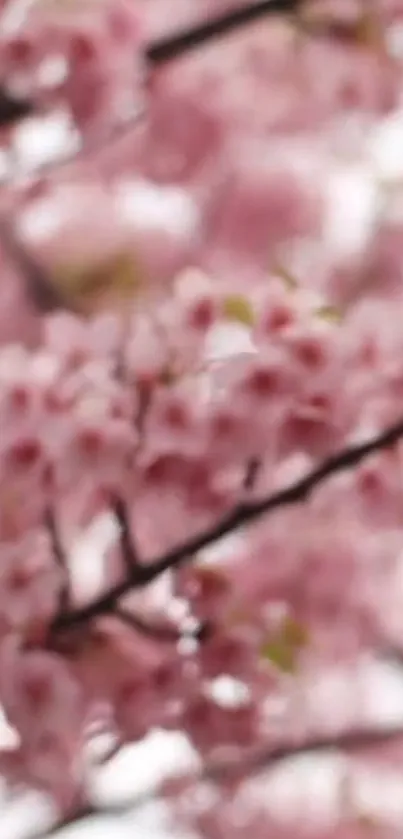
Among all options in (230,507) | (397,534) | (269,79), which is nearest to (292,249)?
(269,79)

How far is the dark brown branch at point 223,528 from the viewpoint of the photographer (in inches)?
31.4

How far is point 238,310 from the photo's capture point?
80 centimetres

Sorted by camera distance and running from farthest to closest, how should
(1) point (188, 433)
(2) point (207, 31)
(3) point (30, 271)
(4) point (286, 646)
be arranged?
(3) point (30, 271) < (2) point (207, 31) < (4) point (286, 646) < (1) point (188, 433)

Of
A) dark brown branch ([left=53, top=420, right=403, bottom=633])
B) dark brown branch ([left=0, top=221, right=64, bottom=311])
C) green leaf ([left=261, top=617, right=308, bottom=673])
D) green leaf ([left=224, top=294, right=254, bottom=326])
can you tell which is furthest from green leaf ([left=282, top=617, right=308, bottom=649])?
dark brown branch ([left=0, top=221, right=64, bottom=311])

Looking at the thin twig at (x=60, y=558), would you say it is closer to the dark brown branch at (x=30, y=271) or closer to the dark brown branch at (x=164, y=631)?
the dark brown branch at (x=164, y=631)

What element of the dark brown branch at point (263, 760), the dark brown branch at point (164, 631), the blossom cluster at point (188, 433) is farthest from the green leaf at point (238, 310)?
the dark brown branch at point (263, 760)

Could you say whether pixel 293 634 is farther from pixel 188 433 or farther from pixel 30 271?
pixel 30 271

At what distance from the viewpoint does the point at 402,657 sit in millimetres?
1119

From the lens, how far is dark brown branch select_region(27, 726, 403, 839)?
3.15 feet

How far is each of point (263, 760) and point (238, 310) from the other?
410 millimetres

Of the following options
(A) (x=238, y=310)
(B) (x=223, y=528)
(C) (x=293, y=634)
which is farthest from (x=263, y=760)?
(A) (x=238, y=310)

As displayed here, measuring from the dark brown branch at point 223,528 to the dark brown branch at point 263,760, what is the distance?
233mm

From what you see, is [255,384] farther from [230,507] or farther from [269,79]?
[269,79]

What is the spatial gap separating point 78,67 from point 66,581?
403mm
